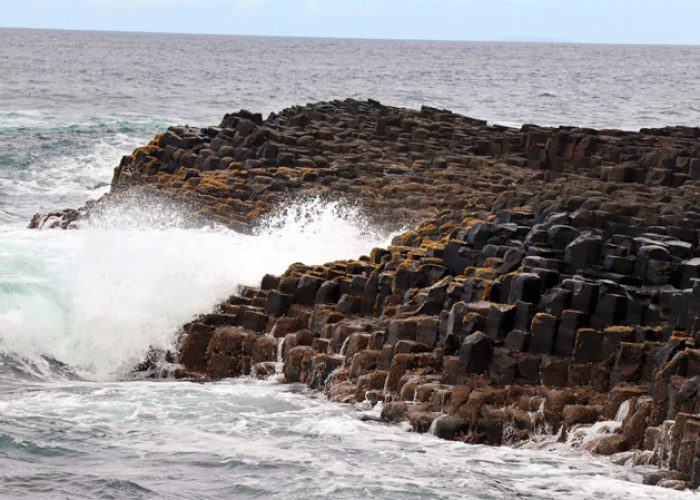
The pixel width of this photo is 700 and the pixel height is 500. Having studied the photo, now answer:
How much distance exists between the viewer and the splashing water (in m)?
17.8

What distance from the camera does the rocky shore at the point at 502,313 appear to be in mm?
13844

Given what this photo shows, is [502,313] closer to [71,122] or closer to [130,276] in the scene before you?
[130,276]

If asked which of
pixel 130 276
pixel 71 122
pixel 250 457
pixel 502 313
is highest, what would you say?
pixel 71 122

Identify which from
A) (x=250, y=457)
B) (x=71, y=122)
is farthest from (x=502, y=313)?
(x=71, y=122)

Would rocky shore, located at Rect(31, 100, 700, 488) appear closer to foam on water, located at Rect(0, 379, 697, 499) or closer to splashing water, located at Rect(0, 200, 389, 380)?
foam on water, located at Rect(0, 379, 697, 499)

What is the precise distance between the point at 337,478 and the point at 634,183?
12017 mm

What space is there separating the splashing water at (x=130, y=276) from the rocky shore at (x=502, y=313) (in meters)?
0.59

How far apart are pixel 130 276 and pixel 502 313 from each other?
268 inches

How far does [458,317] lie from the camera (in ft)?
50.0

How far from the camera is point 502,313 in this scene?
49.1 feet

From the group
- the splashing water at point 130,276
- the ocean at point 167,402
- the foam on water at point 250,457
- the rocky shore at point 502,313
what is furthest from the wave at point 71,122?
the foam on water at point 250,457

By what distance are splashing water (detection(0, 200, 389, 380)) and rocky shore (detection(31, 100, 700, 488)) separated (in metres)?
0.59

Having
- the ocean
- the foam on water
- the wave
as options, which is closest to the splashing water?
the ocean

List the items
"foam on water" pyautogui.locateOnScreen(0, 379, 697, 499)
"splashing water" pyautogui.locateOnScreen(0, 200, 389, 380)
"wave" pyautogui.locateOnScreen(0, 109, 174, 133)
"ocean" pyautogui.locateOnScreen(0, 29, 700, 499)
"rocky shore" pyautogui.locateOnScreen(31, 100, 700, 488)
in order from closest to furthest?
"foam on water" pyautogui.locateOnScreen(0, 379, 697, 499), "ocean" pyautogui.locateOnScreen(0, 29, 700, 499), "rocky shore" pyautogui.locateOnScreen(31, 100, 700, 488), "splashing water" pyautogui.locateOnScreen(0, 200, 389, 380), "wave" pyautogui.locateOnScreen(0, 109, 174, 133)
